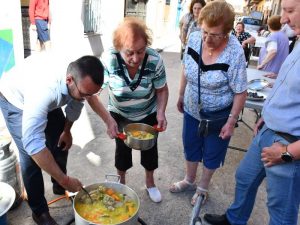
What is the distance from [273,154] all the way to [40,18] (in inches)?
231

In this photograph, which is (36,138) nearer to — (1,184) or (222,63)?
(1,184)

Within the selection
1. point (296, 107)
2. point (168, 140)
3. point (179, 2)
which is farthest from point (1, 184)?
point (179, 2)

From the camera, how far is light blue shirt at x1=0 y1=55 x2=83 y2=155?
5.01ft

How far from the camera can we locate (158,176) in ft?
10.1

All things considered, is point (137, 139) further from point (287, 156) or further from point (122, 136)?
point (287, 156)

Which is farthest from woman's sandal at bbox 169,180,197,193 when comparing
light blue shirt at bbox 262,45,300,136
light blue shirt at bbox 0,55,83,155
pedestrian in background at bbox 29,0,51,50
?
pedestrian in background at bbox 29,0,51,50

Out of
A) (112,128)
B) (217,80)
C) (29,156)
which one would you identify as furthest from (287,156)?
(29,156)

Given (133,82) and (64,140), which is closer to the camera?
(133,82)

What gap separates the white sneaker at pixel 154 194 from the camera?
2656 mm

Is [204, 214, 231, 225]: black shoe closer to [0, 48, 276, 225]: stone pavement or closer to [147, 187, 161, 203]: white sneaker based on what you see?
[0, 48, 276, 225]: stone pavement

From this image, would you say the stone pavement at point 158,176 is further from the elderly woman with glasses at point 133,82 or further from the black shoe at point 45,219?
the elderly woman with glasses at point 133,82

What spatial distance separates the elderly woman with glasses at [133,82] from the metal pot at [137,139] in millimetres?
71

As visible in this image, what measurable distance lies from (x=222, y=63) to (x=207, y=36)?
21 cm

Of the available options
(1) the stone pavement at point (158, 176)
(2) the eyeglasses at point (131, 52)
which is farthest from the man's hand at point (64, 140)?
(2) the eyeglasses at point (131, 52)
